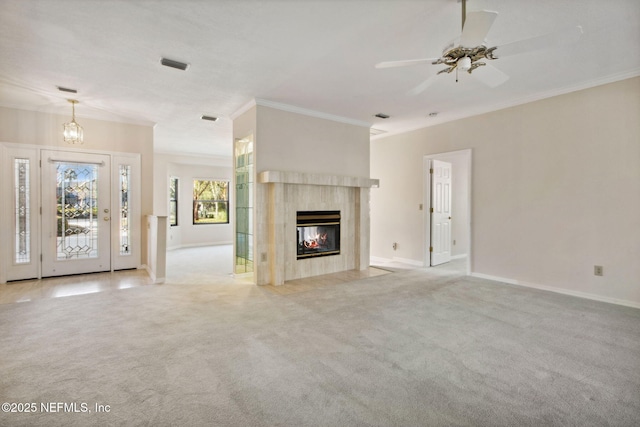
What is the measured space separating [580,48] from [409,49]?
5.56 feet

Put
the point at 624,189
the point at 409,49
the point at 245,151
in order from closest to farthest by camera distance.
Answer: the point at 409,49 → the point at 624,189 → the point at 245,151

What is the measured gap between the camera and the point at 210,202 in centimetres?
959

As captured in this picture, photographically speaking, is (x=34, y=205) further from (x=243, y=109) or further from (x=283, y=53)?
(x=283, y=53)

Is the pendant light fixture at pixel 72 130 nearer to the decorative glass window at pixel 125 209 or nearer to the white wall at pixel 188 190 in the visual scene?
the decorative glass window at pixel 125 209

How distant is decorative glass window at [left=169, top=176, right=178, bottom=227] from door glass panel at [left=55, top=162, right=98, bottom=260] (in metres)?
3.55

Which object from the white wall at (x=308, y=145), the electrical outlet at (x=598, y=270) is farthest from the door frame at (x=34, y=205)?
the electrical outlet at (x=598, y=270)

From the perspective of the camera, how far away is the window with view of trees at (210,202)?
30.6ft

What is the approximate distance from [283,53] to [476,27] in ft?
5.95

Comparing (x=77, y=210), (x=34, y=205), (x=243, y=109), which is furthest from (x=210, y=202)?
(x=243, y=109)

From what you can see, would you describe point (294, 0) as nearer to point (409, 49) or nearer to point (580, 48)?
point (409, 49)

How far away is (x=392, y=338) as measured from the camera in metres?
2.72

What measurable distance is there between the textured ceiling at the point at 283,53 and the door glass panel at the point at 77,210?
98cm

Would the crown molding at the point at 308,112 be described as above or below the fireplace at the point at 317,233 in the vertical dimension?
above

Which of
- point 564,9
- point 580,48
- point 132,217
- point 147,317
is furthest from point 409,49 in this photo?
point 132,217
